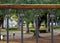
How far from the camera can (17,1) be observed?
12.7 m

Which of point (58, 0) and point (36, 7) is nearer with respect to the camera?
point (36, 7)

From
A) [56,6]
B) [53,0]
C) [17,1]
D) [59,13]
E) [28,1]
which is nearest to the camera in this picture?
[56,6]

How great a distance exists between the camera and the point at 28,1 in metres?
11.9

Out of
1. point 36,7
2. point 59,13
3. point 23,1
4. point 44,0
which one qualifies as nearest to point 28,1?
point 23,1

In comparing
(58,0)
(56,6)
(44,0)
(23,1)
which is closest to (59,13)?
(58,0)

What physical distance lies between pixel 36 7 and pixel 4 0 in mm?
12470

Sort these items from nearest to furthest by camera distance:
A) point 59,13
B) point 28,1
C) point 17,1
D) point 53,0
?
1. point 28,1
2. point 17,1
3. point 53,0
4. point 59,13

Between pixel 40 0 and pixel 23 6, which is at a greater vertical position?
pixel 40 0

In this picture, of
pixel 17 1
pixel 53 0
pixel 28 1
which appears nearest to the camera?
pixel 28 1

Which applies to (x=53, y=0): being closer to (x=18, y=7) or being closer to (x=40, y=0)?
(x=40, y=0)

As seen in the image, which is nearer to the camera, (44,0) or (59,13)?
(44,0)

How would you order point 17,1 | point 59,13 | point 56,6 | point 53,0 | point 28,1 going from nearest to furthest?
1. point 56,6
2. point 28,1
3. point 17,1
4. point 53,0
5. point 59,13

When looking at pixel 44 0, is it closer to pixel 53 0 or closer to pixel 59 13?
pixel 53 0

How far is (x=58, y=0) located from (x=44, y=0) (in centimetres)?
244
